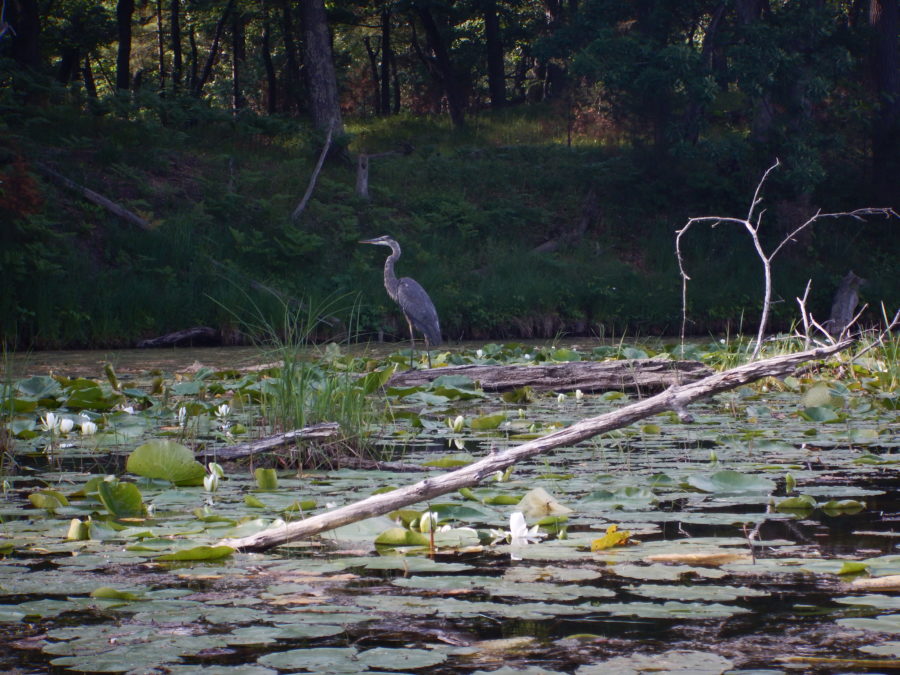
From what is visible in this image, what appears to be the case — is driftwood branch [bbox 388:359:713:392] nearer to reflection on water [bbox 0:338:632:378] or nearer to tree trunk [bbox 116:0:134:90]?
reflection on water [bbox 0:338:632:378]

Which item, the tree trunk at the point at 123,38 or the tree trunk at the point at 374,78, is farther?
the tree trunk at the point at 374,78

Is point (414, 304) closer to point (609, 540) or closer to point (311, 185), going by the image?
point (311, 185)

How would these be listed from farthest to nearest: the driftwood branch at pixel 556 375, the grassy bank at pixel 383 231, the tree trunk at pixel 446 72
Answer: the tree trunk at pixel 446 72 < the grassy bank at pixel 383 231 < the driftwood branch at pixel 556 375

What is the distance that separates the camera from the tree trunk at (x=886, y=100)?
19.6 m

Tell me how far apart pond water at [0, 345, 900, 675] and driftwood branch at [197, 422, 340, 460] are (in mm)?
90

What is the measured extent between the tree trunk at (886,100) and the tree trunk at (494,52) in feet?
27.6

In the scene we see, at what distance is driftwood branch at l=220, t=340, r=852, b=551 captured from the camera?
2609mm

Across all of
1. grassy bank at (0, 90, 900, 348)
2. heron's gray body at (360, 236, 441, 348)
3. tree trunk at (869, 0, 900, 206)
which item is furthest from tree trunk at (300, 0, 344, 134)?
tree trunk at (869, 0, 900, 206)

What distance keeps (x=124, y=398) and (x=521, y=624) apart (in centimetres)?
466

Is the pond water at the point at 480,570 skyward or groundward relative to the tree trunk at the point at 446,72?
groundward

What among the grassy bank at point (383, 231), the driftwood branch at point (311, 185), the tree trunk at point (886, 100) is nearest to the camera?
the grassy bank at point (383, 231)

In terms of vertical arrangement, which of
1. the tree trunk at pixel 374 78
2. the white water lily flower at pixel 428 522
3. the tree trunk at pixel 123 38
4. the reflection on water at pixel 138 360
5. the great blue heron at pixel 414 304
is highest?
the tree trunk at pixel 374 78

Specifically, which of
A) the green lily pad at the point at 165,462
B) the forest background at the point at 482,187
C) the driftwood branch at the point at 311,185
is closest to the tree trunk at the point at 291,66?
the forest background at the point at 482,187

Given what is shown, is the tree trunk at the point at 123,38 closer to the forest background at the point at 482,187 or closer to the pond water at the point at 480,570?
the forest background at the point at 482,187
